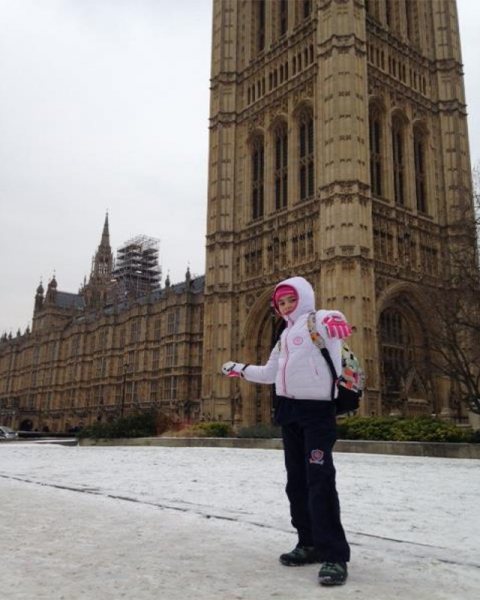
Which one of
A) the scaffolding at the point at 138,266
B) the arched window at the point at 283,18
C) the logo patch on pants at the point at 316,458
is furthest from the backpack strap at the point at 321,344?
the scaffolding at the point at 138,266

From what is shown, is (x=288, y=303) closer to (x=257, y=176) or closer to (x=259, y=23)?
(x=257, y=176)

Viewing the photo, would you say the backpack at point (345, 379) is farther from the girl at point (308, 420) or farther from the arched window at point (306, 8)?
the arched window at point (306, 8)

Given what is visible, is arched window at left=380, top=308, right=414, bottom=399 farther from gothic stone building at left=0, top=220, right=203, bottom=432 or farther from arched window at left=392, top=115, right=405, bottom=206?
gothic stone building at left=0, top=220, right=203, bottom=432

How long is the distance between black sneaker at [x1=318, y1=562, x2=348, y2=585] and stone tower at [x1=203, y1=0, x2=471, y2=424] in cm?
2420

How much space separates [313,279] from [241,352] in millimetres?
6814

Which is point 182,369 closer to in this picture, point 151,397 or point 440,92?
point 151,397

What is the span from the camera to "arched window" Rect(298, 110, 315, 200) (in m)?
33.0

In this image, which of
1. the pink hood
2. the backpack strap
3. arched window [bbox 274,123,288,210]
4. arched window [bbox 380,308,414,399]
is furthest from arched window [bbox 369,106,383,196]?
the backpack strap

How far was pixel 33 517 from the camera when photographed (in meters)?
4.71

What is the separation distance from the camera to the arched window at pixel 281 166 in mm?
34781

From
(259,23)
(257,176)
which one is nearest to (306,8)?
(259,23)

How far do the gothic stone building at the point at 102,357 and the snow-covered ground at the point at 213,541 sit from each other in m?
37.2

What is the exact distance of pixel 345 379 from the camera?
3.60m

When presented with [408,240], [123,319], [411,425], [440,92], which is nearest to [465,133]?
[440,92]
